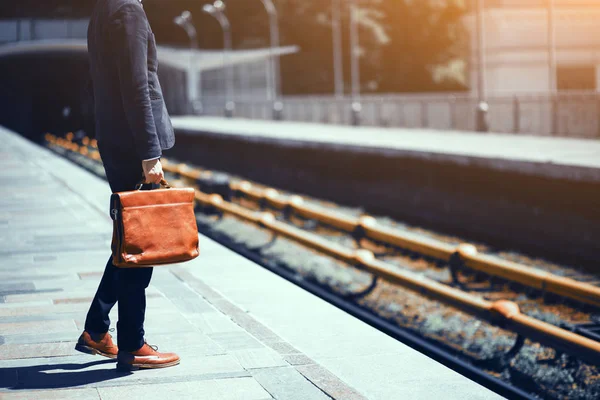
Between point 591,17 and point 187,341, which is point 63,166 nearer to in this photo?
point 187,341

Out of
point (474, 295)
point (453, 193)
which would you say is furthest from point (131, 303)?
point (453, 193)

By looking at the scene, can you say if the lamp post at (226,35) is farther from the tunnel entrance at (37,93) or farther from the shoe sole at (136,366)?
the shoe sole at (136,366)

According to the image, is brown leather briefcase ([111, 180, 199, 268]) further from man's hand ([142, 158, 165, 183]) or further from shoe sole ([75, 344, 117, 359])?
shoe sole ([75, 344, 117, 359])

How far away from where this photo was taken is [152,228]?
4.34m

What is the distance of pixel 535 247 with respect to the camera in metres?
14.4

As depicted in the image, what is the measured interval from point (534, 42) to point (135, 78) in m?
49.2

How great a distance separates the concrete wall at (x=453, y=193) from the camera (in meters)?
14.0

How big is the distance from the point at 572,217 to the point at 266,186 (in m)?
14.8

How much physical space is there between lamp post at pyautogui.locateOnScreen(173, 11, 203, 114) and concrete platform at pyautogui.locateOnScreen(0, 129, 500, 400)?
202ft

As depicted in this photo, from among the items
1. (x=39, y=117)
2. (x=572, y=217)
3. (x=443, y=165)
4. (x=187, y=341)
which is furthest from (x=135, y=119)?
(x=39, y=117)

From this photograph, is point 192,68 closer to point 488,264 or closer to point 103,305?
point 488,264

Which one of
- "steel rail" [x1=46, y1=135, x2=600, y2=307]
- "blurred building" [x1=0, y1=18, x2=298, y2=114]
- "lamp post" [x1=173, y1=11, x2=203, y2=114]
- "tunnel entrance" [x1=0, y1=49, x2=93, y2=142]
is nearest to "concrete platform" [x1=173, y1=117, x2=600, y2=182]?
"steel rail" [x1=46, y1=135, x2=600, y2=307]

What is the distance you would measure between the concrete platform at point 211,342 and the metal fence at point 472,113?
54.4 feet

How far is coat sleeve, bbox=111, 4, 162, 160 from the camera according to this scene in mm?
4254
